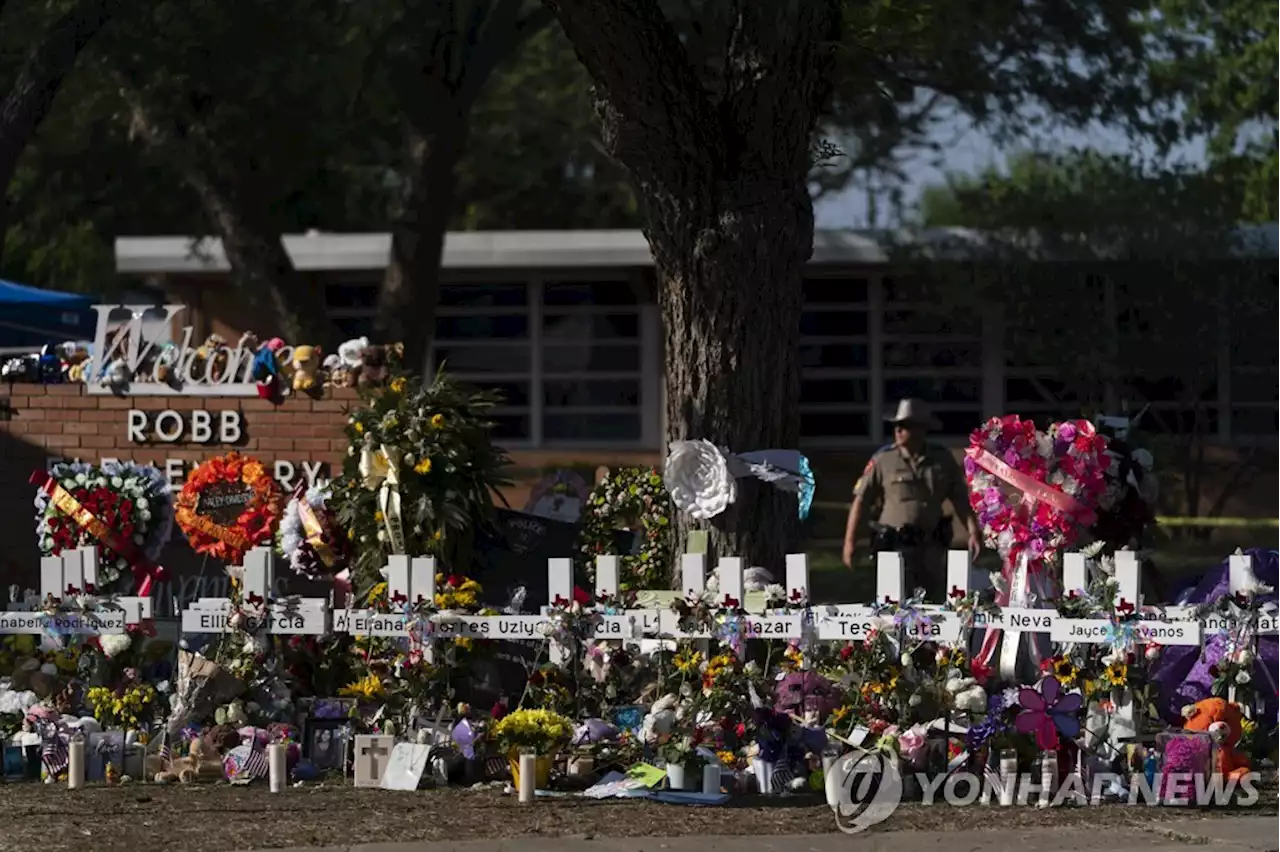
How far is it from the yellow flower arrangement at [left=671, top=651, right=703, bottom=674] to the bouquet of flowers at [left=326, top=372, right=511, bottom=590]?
162cm

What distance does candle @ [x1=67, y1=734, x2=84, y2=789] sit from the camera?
8.63 meters

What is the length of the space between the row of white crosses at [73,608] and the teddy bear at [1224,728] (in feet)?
15.8

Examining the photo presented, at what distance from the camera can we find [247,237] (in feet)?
61.0

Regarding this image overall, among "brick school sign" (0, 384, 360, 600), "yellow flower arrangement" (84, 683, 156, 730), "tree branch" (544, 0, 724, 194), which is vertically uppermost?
"tree branch" (544, 0, 724, 194)

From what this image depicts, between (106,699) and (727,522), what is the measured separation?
3166mm

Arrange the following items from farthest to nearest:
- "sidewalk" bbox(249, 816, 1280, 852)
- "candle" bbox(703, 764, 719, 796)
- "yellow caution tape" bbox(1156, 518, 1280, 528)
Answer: "yellow caution tape" bbox(1156, 518, 1280, 528), "candle" bbox(703, 764, 719, 796), "sidewalk" bbox(249, 816, 1280, 852)

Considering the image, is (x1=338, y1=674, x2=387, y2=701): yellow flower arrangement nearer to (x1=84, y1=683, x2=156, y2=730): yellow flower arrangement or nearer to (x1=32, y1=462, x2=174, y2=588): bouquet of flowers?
(x1=84, y1=683, x2=156, y2=730): yellow flower arrangement

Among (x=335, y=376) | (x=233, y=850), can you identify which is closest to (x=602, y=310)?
(x=335, y=376)

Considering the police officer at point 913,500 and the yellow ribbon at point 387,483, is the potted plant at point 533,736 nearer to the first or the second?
the yellow ribbon at point 387,483

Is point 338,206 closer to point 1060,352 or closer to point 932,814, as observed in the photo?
point 1060,352

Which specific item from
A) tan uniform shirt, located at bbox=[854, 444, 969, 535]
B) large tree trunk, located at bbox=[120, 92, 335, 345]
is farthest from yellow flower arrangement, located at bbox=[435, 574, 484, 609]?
large tree trunk, located at bbox=[120, 92, 335, 345]

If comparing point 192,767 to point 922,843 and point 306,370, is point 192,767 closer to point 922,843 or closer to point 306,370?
point 922,843

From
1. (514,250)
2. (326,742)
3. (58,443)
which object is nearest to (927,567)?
(326,742)

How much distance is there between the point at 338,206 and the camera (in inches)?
1261
